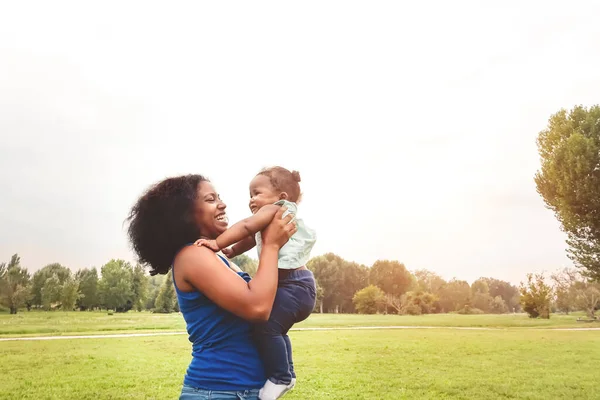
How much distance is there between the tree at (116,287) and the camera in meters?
47.0

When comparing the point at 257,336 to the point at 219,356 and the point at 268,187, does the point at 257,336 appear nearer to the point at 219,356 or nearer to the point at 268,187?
the point at 219,356

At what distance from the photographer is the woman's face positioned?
2377 mm

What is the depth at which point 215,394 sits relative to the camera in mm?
2141

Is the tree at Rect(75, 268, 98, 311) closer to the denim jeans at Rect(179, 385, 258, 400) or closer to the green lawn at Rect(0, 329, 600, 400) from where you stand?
the green lawn at Rect(0, 329, 600, 400)

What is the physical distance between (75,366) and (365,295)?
52.4 meters

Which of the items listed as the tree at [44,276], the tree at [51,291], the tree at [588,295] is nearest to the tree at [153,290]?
the tree at [44,276]

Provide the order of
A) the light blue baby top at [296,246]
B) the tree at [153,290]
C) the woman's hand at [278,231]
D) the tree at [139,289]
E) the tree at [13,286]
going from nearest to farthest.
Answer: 1. the woman's hand at [278,231]
2. the light blue baby top at [296,246]
3. the tree at [13,286]
4. the tree at [139,289]
5. the tree at [153,290]

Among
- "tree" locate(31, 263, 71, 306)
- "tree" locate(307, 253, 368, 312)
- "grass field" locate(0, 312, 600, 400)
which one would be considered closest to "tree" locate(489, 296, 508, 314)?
"tree" locate(307, 253, 368, 312)

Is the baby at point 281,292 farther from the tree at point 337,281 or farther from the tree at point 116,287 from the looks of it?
the tree at point 337,281

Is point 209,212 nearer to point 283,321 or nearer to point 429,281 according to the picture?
point 283,321

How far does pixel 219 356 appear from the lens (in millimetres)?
2189

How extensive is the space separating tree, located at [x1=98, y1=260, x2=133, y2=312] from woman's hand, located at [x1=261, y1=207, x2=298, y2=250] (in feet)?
155

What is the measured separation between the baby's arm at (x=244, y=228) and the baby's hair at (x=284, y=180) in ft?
2.57

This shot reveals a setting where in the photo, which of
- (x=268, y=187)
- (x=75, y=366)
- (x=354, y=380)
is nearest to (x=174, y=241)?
(x=268, y=187)
